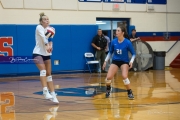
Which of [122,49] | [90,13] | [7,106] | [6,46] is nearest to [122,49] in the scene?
[122,49]

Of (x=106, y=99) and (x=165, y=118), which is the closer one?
(x=165, y=118)

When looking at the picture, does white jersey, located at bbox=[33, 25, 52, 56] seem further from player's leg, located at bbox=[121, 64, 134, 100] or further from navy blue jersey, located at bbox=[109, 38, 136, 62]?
player's leg, located at bbox=[121, 64, 134, 100]

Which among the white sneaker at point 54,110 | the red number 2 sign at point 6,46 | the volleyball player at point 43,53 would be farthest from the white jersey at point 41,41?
the red number 2 sign at point 6,46

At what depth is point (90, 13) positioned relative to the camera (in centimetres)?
2114

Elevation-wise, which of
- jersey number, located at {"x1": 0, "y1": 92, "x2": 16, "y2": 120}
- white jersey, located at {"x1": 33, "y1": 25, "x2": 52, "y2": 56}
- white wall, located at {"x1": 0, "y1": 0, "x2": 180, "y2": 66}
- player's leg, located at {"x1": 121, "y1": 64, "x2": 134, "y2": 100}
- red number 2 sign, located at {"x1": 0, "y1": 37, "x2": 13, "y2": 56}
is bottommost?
jersey number, located at {"x1": 0, "y1": 92, "x2": 16, "y2": 120}

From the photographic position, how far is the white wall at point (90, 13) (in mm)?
18953

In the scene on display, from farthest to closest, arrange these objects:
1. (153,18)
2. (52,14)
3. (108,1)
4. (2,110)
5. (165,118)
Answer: (153,18) → (108,1) → (52,14) → (2,110) → (165,118)

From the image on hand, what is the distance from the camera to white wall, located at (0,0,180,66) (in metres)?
19.0

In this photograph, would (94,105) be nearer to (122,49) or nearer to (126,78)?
(126,78)

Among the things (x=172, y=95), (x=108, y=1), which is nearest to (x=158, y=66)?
(x=108, y=1)

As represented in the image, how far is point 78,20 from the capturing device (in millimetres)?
20734

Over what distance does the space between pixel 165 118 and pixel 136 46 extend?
13.8 metres

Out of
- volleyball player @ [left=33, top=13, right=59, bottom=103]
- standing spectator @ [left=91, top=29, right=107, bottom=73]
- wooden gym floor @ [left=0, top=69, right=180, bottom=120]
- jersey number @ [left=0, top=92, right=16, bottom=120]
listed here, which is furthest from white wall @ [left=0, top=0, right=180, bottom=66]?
volleyball player @ [left=33, top=13, right=59, bottom=103]

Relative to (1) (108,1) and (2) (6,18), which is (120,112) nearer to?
(2) (6,18)
